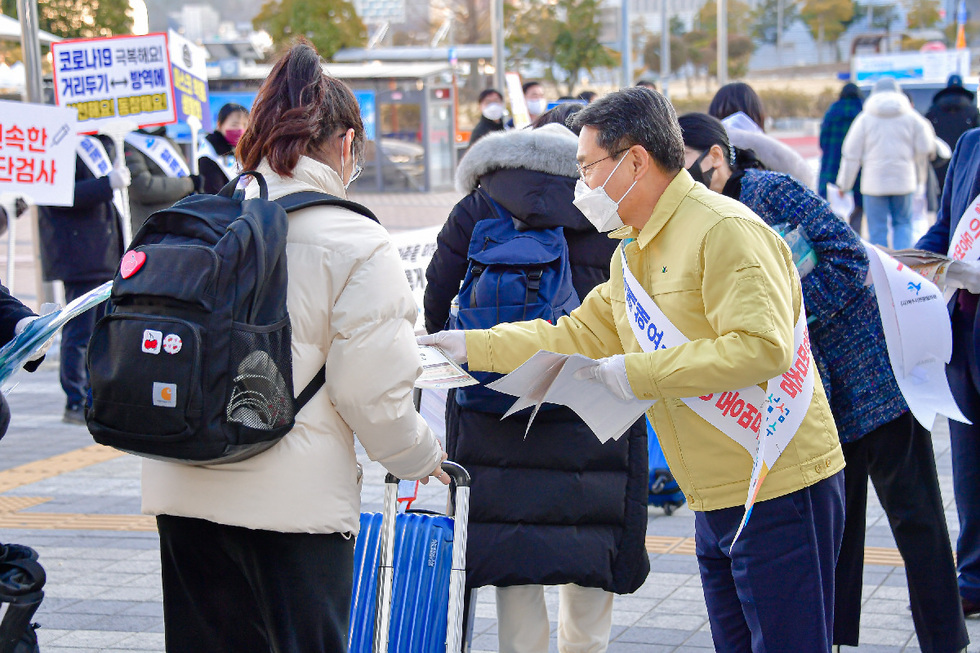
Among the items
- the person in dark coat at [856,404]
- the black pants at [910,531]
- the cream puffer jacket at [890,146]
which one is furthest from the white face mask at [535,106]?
the black pants at [910,531]

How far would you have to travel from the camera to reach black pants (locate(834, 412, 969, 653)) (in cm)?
336

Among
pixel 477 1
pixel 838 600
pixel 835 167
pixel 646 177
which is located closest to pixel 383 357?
pixel 646 177

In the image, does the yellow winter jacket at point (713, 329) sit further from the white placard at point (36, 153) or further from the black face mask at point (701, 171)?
the white placard at point (36, 153)

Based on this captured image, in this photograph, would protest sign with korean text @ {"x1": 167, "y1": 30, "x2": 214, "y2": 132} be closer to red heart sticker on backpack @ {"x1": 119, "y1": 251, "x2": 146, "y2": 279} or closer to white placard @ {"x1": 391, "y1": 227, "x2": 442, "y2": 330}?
white placard @ {"x1": 391, "y1": 227, "x2": 442, "y2": 330}

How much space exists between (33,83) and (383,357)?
294 inches

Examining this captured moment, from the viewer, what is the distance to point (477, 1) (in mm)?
38250

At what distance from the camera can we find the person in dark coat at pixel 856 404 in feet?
10.2

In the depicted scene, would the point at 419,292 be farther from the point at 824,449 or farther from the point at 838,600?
the point at 824,449

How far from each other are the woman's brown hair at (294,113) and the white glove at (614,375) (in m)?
0.77

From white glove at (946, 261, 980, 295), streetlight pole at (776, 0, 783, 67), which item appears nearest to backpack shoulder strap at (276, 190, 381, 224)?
white glove at (946, 261, 980, 295)

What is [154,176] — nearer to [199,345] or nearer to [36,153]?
[36,153]

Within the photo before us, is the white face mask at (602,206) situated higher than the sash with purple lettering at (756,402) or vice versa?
the white face mask at (602,206)

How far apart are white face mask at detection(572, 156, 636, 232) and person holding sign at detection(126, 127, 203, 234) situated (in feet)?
16.6

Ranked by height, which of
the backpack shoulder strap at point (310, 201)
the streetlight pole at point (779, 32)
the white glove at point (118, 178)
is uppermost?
the streetlight pole at point (779, 32)
